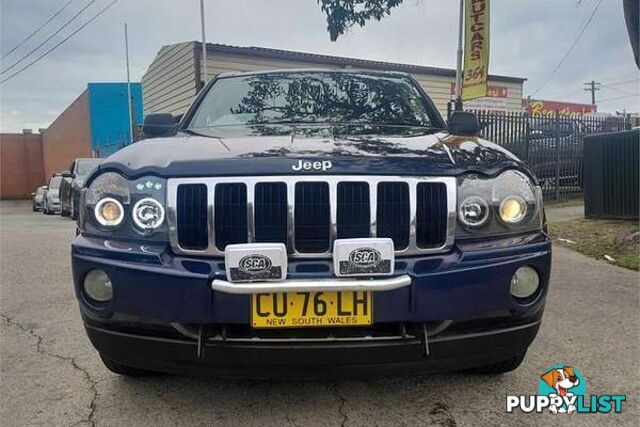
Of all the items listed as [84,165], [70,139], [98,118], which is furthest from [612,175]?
[70,139]

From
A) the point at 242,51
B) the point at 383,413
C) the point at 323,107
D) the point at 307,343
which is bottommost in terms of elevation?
the point at 383,413

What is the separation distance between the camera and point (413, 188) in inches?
87.9

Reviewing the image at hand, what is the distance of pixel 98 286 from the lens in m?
2.19

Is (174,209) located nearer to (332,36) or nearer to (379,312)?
(379,312)

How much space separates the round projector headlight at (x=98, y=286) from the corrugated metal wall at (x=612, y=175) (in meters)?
8.02

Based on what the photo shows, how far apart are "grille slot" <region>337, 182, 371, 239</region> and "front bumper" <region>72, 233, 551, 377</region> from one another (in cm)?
17

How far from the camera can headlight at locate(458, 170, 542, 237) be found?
2275mm

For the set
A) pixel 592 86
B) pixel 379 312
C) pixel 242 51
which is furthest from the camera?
pixel 592 86

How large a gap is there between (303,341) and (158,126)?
2.01m

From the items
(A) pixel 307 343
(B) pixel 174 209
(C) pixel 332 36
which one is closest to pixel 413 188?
(A) pixel 307 343

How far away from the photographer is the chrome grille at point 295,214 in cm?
219

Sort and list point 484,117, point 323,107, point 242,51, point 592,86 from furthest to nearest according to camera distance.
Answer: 1. point 592,86
2. point 242,51
3. point 484,117
4. point 323,107

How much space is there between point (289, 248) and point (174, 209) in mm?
496

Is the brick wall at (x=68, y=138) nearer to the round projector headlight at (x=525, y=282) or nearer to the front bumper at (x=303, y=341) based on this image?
the front bumper at (x=303, y=341)
